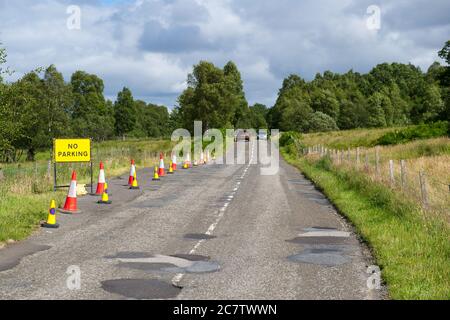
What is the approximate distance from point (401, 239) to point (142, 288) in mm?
5085

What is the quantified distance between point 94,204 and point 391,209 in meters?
8.21

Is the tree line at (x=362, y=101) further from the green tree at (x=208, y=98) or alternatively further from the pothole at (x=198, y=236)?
the pothole at (x=198, y=236)

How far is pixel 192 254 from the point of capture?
9375 millimetres

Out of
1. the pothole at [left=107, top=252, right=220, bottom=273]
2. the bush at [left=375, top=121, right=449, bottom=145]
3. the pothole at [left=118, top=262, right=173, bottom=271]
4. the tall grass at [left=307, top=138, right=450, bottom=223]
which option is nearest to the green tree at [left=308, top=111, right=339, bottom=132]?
the bush at [left=375, top=121, right=449, bottom=145]

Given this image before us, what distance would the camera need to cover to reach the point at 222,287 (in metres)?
7.18

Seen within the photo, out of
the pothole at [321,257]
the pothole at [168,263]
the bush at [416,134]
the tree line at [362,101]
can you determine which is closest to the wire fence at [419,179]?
the pothole at [321,257]

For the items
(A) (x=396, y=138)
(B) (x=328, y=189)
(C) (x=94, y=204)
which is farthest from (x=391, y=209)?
(A) (x=396, y=138)

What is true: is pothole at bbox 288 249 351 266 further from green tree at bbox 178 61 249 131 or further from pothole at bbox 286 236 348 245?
green tree at bbox 178 61 249 131

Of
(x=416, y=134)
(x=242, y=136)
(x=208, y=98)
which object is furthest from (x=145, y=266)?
(x=208, y=98)

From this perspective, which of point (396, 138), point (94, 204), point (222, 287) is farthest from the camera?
point (396, 138)

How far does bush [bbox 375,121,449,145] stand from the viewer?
51.6m

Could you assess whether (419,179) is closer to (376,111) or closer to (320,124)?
(320,124)

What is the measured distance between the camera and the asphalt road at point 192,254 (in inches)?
277
